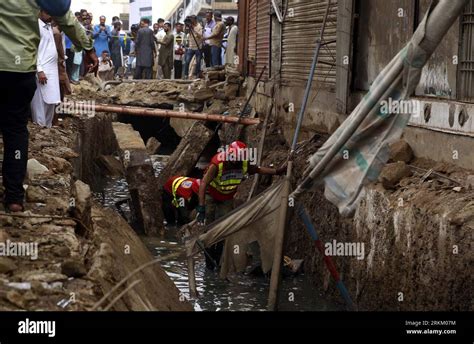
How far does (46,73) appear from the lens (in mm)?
11578

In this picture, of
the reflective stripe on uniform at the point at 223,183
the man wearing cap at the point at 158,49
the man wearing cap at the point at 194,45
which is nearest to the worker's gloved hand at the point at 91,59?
the reflective stripe on uniform at the point at 223,183

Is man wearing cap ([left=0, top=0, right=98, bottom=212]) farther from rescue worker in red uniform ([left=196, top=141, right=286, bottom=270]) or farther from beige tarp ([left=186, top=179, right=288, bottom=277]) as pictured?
rescue worker in red uniform ([left=196, top=141, right=286, bottom=270])

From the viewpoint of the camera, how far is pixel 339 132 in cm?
675

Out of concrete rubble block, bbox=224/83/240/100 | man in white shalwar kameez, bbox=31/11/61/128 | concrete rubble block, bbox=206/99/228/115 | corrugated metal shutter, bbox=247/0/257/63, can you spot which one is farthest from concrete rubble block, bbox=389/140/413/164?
concrete rubble block, bbox=224/83/240/100

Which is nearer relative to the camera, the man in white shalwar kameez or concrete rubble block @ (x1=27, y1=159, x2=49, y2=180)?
concrete rubble block @ (x1=27, y1=159, x2=49, y2=180)

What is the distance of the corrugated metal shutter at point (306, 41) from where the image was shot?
1279 centimetres

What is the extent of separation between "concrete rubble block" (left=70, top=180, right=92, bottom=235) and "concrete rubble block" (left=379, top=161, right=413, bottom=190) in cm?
280

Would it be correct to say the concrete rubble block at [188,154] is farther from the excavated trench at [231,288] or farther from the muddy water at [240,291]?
the muddy water at [240,291]

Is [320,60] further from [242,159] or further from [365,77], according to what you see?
[242,159]

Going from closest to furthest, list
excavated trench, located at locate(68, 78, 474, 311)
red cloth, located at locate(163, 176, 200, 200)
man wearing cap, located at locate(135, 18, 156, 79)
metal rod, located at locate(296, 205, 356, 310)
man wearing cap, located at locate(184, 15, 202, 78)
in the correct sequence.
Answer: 1. excavated trench, located at locate(68, 78, 474, 311)
2. metal rod, located at locate(296, 205, 356, 310)
3. red cloth, located at locate(163, 176, 200, 200)
4. man wearing cap, located at locate(184, 15, 202, 78)
5. man wearing cap, located at locate(135, 18, 156, 79)

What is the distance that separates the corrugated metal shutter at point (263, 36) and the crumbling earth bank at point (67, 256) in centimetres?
882

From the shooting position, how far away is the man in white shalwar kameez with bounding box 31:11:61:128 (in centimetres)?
1149
